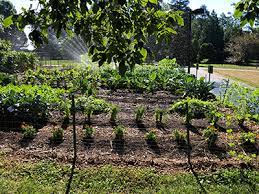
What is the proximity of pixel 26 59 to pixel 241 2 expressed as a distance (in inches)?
931

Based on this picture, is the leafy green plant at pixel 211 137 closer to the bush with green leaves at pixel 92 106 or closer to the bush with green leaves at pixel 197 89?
the bush with green leaves at pixel 92 106

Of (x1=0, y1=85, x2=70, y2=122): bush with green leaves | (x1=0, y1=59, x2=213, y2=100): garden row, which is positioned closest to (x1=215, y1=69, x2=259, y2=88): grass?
(x1=0, y1=59, x2=213, y2=100): garden row

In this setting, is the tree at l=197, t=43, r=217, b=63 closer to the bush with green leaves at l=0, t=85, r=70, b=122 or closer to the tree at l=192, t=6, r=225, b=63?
the tree at l=192, t=6, r=225, b=63

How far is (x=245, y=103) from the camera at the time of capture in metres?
8.70

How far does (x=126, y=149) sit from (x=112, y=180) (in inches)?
53.8

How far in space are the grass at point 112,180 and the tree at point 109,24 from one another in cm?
310

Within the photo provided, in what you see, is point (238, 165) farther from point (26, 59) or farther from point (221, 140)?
point (26, 59)

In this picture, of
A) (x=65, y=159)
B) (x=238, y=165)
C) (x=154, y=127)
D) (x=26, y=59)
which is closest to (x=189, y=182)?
(x=238, y=165)

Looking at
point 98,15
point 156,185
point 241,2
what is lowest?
point 156,185

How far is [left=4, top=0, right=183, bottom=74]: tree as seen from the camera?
2.27 m

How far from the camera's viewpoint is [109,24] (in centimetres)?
258

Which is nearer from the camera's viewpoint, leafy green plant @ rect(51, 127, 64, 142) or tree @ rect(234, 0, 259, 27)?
tree @ rect(234, 0, 259, 27)

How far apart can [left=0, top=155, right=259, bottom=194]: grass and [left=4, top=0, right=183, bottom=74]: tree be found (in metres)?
3.10

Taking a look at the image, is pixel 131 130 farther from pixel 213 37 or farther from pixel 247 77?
pixel 213 37
